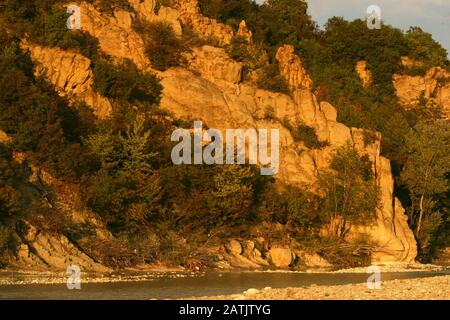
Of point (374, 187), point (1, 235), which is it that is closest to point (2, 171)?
point (1, 235)

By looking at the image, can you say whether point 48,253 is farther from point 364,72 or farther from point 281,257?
point 364,72

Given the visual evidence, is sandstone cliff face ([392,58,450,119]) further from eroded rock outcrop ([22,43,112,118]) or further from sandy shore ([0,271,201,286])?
sandy shore ([0,271,201,286])

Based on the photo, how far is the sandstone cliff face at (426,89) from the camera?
74938 mm

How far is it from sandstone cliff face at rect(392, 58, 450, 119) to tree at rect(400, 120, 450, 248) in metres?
14.0

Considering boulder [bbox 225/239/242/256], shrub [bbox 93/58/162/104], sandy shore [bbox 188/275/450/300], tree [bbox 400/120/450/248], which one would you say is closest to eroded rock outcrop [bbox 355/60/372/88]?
tree [bbox 400/120/450/248]

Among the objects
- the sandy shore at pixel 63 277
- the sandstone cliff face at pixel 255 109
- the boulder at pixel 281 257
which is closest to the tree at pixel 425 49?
the sandstone cliff face at pixel 255 109

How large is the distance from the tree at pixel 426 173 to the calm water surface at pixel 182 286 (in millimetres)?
15856

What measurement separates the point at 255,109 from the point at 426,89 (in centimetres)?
2470

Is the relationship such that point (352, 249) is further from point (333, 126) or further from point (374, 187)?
point (333, 126)

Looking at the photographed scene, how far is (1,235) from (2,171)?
11.7ft

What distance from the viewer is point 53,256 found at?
126 ft

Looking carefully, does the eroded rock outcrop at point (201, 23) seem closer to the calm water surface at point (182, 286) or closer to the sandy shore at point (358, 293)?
the calm water surface at point (182, 286)

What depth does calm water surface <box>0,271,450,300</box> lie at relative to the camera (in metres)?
29.4

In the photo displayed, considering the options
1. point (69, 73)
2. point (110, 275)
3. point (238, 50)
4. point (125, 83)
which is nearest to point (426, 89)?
point (238, 50)
